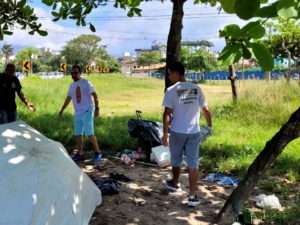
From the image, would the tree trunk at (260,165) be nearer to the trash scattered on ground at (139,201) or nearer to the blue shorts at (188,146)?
the blue shorts at (188,146)

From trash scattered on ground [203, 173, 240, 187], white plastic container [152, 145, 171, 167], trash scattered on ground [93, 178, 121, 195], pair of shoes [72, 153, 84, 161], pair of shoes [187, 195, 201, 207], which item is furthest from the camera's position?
pair of shoes [72, 153, 84, 161]

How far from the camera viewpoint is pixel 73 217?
406cm

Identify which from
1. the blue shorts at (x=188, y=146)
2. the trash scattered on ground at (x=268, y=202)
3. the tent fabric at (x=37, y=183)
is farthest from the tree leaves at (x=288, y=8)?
the trash scattered on ground at (x=268, y=202)

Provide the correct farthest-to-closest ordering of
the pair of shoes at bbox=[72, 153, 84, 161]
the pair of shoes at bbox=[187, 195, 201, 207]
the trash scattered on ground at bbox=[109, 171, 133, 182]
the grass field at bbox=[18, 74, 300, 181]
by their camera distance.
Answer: the pair of shoes at bbox=[72, 153, 84, 161]
the grass field at bbox=[18, 74, 300, 181]
the trash scattered on ground at bbox=[109, 171, 133, 182]
the pair of shoes at bbox=[187, 195, 201, 207]

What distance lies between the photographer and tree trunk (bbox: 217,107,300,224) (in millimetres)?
4082

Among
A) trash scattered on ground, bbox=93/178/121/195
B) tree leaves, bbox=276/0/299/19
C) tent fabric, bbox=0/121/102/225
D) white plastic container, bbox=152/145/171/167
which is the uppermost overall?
tree leaves, bbox=276/0/299/19

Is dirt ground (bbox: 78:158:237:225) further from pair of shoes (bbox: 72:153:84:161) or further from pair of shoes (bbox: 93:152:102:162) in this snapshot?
pair of shoes (bbox: 72:153:84:161)

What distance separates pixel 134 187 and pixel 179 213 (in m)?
1.15

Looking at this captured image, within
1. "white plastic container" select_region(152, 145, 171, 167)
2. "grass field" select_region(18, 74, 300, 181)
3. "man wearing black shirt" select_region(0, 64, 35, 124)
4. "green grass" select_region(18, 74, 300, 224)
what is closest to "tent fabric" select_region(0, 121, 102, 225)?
"green grass" select_region(18, 74, 300, 224)

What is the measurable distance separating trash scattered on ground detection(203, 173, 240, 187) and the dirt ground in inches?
4.9

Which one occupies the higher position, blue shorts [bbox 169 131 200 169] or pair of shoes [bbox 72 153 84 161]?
blue shorts [bbox 169 131 200 169]

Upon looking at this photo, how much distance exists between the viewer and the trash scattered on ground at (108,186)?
18.7 feet

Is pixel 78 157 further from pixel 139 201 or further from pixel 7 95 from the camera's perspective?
pixel 139 201

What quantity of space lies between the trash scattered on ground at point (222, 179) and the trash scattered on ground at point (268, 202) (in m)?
0.86
